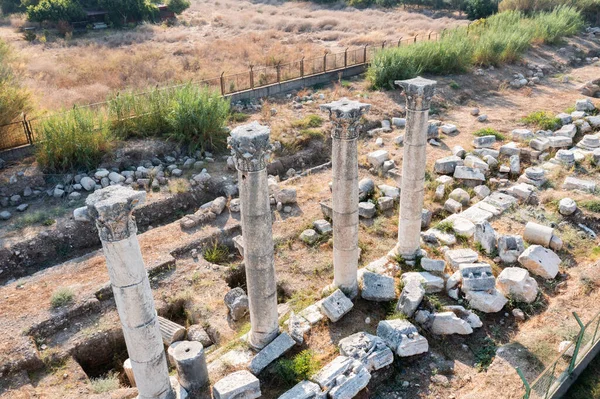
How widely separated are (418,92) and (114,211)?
5690 mm

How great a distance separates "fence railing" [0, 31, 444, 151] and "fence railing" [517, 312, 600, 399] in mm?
13082

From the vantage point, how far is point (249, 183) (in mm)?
6707

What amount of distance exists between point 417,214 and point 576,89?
649 inches

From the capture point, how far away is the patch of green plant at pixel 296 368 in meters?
7.23

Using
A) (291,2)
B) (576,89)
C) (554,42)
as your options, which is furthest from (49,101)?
(291,2)

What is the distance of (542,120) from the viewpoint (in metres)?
16.9

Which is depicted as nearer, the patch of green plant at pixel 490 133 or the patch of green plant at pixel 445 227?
the patch of green plant at pixel 445 227

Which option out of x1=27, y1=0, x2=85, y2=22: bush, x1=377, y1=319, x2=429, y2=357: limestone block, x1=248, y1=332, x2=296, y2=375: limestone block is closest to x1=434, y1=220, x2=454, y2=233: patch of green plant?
x1=377, y1=319, x2=429, y2=357: limestone block

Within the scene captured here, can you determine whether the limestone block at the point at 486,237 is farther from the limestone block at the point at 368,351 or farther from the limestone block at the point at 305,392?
the limestone block at the point at 305,392

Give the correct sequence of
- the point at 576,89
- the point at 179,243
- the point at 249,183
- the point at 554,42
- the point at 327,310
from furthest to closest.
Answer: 1. the point at 554,42
2. the point at 576,89
3. the point at 179,243
4. the point at 327,310
5. the point at 249,183

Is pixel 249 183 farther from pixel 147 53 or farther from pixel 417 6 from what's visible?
pixel 417 6

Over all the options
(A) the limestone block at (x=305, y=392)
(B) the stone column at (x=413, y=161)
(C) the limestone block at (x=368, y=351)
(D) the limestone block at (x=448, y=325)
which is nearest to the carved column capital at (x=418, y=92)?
(B) the stone column at (x=413, y=161)

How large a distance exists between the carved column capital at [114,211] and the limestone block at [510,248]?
7428 millimetres

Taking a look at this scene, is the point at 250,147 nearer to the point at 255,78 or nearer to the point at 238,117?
the point at 238,117
